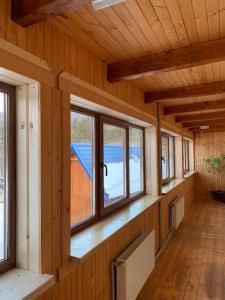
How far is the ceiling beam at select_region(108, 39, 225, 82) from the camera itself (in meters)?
1.82

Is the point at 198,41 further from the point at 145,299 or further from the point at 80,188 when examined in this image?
the point at 145,299

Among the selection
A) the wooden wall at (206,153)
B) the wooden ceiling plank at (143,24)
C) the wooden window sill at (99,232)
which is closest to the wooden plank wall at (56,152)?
the wooden window sill at (99,232)

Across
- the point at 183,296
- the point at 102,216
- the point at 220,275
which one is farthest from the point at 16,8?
the point at 220,275

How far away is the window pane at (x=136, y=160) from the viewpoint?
3.33 meters

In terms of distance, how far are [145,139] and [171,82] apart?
1.09 m

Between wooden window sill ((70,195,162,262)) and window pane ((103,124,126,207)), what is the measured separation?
18cm

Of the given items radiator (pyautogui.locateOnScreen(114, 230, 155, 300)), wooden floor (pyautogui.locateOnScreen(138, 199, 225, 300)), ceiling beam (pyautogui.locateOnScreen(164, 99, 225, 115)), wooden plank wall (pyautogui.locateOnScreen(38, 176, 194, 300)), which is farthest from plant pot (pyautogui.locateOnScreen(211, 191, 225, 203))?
radiator (pyautogui.locateOnScreen(114, 230, 155, 300))

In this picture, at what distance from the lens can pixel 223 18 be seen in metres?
1.52

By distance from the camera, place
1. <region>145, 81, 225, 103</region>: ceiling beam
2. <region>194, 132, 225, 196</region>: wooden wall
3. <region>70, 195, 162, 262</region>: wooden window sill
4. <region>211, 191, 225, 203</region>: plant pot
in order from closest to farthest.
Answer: <region>70, 195, 162, 262</region>: wooden window sill, <region>145, 81, 225, 103</region>: ceiling beam, <region>211, 191, 225, 203</region>: plant pot, <region>194, 132, 225, 196</region>: wooden wall

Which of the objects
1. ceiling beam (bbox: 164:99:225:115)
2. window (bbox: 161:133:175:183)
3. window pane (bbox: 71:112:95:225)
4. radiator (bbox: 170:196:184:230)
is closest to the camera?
window pane (bbox: 71:112:95:225)

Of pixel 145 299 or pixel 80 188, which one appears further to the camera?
pixel 145 299

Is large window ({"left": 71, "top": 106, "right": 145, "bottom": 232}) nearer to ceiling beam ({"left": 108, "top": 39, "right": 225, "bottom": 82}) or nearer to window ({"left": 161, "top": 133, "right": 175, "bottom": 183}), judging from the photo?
ceiling beam ({"left": 108, "top": 39, "right": 225, "bottom": 82})

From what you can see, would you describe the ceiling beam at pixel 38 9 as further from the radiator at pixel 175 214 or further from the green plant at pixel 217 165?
the green plant at pixel 217 165

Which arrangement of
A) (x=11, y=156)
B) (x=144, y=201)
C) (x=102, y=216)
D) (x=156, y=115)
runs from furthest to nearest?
(x=156, y=115), (x=144, y=201), (x=102, y=216), (x=11, y=156)
